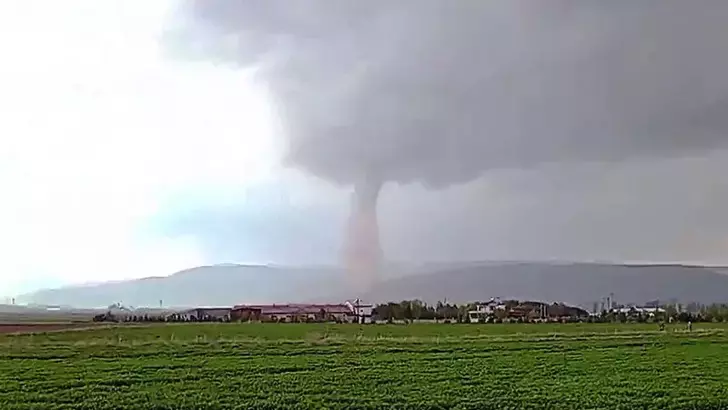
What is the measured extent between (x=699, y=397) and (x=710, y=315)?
79.2 metres

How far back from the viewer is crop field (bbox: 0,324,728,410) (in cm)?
2022

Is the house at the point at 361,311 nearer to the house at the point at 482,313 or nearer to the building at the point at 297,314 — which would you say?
the building at the point at 297,314

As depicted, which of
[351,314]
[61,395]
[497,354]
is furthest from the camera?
[351,314]

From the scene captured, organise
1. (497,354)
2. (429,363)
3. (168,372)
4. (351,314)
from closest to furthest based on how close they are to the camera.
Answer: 1. (168,372)
2. (429,363)
3. (497,354)
4. (351,314)

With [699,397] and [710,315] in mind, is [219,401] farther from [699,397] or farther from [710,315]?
[710,315]

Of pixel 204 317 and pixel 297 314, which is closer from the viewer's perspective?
pixel 297 314

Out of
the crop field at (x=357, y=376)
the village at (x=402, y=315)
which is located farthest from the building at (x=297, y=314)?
the crop field at (x=357, y=376)

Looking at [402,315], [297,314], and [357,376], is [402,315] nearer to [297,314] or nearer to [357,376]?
[297,314]

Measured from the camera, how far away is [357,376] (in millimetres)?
25312

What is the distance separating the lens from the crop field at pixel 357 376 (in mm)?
20219

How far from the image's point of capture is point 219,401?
65.7 feet

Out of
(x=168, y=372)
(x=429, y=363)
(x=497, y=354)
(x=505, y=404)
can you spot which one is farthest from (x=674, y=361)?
(x=168, y=372)

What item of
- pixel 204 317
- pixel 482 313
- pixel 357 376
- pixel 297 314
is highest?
pixel 482 313

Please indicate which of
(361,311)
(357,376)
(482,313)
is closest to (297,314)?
(361,311)
